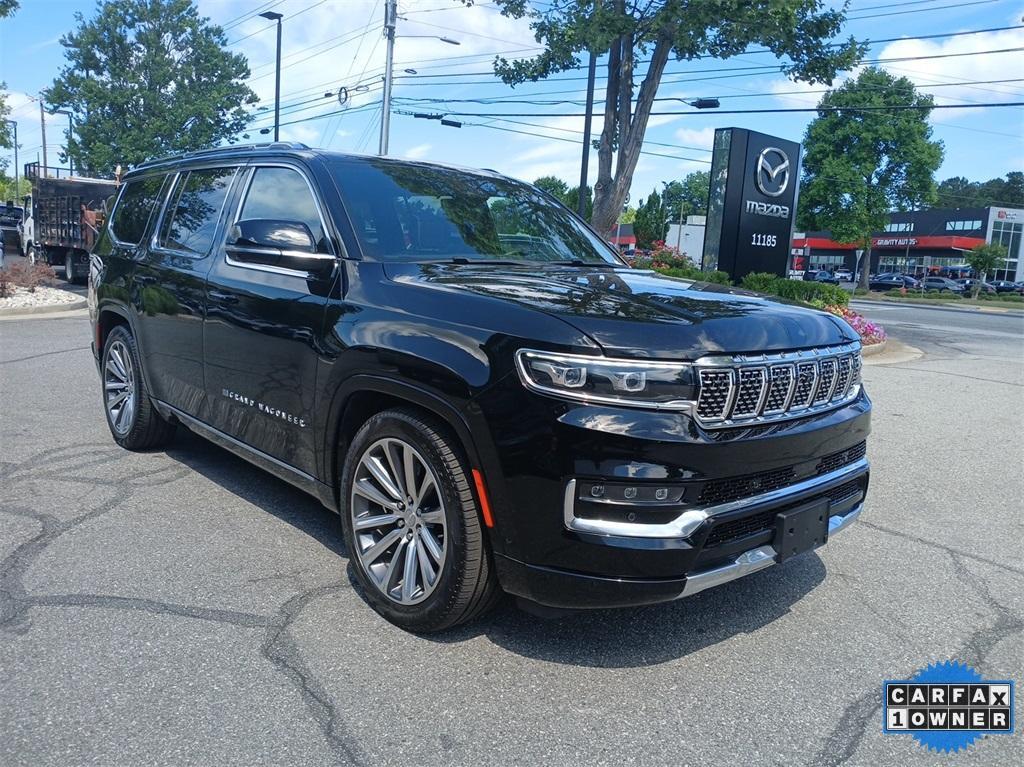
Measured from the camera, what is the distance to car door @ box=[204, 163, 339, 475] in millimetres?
3734

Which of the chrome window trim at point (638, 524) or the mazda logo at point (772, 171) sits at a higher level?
the mazda logo at point (772, 171)

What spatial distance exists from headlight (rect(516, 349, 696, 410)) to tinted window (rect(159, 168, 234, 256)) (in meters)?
2.71

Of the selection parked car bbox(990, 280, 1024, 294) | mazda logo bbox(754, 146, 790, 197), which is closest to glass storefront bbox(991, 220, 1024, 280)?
parked car bbox(990, 280, 1024, 294)

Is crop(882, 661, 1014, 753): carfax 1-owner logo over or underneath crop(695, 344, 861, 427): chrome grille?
underneath

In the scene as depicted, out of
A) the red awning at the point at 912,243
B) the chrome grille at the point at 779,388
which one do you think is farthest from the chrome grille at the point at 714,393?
the red awning at the point at 912,243

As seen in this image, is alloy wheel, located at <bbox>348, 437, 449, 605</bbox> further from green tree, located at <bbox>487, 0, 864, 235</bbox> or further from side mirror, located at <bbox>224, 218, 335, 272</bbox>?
green tree, located at <bbox>487, 0, 864, 235</bbox>

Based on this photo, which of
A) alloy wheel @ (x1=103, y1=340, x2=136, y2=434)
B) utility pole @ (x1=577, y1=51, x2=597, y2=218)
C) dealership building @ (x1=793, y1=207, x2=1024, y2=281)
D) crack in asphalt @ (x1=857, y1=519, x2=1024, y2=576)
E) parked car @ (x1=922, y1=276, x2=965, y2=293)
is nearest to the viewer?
crack in asphalt @ (x1=857, y1=519, x2=1024, y2=576)

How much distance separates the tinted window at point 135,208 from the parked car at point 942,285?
6085 centimetres

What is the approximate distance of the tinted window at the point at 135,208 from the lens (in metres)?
5.60

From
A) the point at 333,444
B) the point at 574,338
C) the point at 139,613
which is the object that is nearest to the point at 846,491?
the point at 574,338

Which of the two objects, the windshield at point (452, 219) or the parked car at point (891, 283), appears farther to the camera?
the parked car at point (891, 283)

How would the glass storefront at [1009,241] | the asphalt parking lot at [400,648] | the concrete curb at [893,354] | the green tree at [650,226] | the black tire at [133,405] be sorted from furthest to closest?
1. the green tree at [650,226]
2. the glass storefront at [1009,241]
3. the concrete curb at [893,354]
4. the black tire at [133,405]
5. the asphalt parking lot at [400,648]

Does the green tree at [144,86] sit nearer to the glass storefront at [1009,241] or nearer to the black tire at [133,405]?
the black tire at [133,405]

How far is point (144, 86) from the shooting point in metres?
48.5
